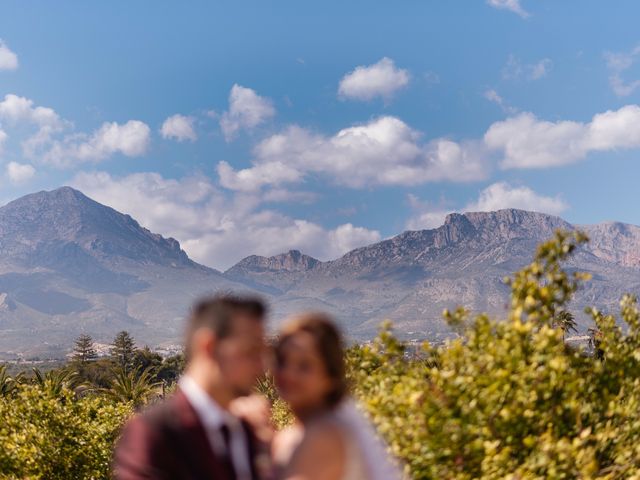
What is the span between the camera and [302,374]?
277cm

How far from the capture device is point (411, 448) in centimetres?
489

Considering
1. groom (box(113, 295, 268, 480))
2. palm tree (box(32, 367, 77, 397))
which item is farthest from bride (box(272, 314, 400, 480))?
palm tree (box(32, 367, 77, 397))

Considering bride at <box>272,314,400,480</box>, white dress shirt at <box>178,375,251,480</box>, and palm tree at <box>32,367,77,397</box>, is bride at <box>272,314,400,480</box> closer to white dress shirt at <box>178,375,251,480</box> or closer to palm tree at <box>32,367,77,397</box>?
white dress shirt at <box>178,375,251,480</box>

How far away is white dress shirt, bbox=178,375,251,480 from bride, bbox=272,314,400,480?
0.17 meters

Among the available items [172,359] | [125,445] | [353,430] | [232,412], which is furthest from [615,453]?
[172,359]

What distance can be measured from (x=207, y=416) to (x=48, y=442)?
14.3m

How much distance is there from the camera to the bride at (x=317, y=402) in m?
2.67

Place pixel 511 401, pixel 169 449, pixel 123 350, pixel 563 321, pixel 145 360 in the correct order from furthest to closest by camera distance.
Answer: pixel 145 360
pixel 123 350
pixel 563 321
pixel 511 401
pixel 169 449

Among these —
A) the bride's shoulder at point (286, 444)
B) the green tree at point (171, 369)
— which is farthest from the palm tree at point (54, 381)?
the green tree at point (171, 369)

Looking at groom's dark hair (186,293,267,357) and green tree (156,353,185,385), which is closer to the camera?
groom's dark hair (186,293,267,357)

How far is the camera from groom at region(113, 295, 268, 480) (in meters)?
2.49

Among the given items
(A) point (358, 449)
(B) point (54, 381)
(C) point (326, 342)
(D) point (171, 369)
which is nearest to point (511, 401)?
(A) point (358, 449)

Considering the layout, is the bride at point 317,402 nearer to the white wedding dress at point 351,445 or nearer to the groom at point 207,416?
the white wedding dress at point 351,445

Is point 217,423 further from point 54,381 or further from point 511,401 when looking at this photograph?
point 54,381
